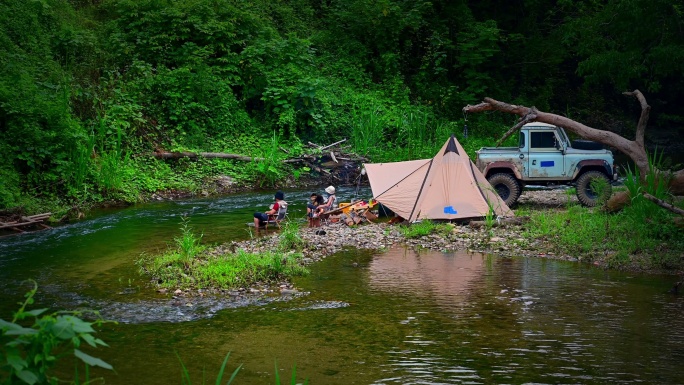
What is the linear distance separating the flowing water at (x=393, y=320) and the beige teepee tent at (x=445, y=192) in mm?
2469

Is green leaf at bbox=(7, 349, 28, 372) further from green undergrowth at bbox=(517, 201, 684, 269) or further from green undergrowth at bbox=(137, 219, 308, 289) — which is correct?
green undergrowth at bbox=(517, 201, 684, 269)

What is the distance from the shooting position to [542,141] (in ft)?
60.1

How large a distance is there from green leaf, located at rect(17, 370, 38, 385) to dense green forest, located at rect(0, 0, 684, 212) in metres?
14.8

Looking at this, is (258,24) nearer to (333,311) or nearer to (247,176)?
(247,176)

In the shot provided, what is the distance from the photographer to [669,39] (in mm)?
23359

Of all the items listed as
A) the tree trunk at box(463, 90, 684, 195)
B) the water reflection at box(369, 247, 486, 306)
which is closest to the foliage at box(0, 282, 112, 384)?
the water reflection at box(369, 247, 486, 306)

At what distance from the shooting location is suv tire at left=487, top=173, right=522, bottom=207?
60.3 ft

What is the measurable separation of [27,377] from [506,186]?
16068mm

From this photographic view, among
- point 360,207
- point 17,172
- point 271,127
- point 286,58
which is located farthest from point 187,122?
point 360,207

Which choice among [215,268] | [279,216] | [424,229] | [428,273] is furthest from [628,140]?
[215,268]

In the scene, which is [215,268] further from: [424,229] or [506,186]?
[506,186]

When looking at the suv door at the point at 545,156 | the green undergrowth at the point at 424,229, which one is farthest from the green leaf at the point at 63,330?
the suv door at the point at 545,156

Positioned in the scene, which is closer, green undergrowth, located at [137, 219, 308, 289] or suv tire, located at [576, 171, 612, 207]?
green undergrowth, located at [137, 219, 308, 289]

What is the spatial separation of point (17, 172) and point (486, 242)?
38.8 ft
